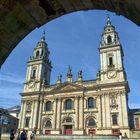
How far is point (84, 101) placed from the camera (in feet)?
123

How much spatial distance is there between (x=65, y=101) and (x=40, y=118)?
6288 mm

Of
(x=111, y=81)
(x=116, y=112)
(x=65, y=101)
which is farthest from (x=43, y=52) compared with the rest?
(x=116, y=112)

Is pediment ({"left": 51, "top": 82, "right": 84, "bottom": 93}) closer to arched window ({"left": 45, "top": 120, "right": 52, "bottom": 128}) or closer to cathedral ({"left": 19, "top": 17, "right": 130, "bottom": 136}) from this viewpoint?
cathedral ({"left": 19, "top": 17, "right": 130, "bottom": 136})

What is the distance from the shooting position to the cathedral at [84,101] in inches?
1340

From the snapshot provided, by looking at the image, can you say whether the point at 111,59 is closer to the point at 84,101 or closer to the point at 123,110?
the point at 84,101

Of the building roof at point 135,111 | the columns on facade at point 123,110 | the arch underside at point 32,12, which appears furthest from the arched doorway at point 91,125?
the arch underside at point 32,12

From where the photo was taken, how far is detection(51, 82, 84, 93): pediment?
39116 mm

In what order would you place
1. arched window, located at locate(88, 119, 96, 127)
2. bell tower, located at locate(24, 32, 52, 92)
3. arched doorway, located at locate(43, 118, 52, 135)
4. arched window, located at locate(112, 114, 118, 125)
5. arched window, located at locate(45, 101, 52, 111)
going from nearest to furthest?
arched window, located at locate(112, 114, 118, 125)
arched window, located at locate(88, 119, 96, 127)
arched doorway, located at locate(43, 118, 52, 135)
arched window, located at locate(45, 101, 52, 111)
bell tower, located at locate(24, 32, 52, 92)

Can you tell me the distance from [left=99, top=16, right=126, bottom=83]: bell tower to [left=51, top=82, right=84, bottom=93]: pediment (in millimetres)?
4934

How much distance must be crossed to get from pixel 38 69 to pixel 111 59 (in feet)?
57.5

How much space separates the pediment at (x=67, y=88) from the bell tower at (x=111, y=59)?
16.2 ft

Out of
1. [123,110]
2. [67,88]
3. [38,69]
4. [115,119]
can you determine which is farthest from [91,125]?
[38,69]

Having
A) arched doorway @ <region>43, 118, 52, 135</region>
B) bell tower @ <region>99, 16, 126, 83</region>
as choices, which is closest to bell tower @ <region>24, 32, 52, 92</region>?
arched doorway @ <region>43, 118, 52, 135</region>

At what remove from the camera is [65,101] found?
39.4m
